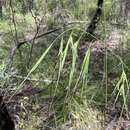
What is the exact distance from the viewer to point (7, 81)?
1.93 m

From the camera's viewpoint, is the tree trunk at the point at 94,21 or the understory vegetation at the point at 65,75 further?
the tree trunk at the point at 94,21

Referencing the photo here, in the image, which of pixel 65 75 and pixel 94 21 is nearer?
pixel 65 75

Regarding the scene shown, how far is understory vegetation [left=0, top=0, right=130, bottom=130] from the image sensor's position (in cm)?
150

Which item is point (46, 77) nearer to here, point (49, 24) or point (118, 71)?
point (118, 71)

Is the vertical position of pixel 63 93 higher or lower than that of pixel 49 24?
lower

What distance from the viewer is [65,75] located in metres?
2.13

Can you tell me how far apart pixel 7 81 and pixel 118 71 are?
42.7 inches

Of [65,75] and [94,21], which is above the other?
[94,21]

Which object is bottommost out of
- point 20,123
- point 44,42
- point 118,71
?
point 20,123

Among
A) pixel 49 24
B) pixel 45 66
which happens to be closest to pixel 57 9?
pixel 49 24

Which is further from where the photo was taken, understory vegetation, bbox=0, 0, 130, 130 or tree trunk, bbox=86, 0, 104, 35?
tree trunk, bbox=86, 0, 104, 35

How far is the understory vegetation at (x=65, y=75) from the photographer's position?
1495 mm

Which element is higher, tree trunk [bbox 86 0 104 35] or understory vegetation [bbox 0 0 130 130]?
tree trunk [bbox 86 0 104 35]

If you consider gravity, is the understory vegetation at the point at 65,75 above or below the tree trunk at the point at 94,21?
below
